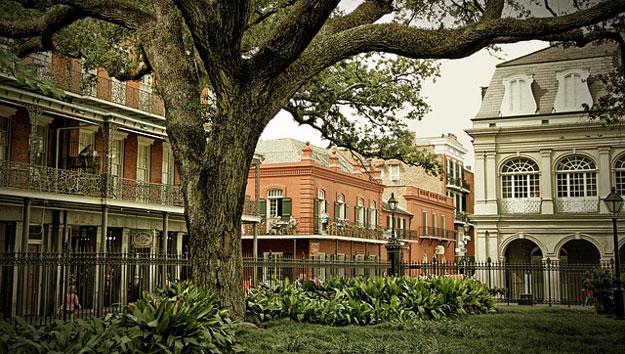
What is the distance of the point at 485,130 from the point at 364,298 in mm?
19497

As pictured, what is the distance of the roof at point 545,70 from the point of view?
3228 centimetres

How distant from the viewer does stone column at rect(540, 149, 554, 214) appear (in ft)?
104

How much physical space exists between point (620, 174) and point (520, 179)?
4276 millimetres

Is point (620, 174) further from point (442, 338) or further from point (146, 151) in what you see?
point (442, 338)

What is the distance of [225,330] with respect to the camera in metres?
9.84

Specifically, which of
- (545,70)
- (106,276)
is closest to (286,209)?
(545,70)

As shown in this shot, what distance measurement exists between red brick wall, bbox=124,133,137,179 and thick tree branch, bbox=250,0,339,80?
15940 mm

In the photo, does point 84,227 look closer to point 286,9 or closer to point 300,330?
point 286,9

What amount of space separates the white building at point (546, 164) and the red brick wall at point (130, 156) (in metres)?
15.7

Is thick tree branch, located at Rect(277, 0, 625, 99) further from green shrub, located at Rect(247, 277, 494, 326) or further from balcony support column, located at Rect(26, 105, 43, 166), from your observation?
balcony support column, located at Rect(26, 105, 43, 166)

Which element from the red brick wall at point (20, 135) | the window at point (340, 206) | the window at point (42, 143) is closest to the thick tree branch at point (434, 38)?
the red brick wall at point (20, 135)

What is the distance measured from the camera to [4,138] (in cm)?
2055

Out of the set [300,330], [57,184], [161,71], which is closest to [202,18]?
[161,71]

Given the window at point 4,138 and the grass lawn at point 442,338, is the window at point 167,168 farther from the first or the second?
the grass lawn at point 442,338
